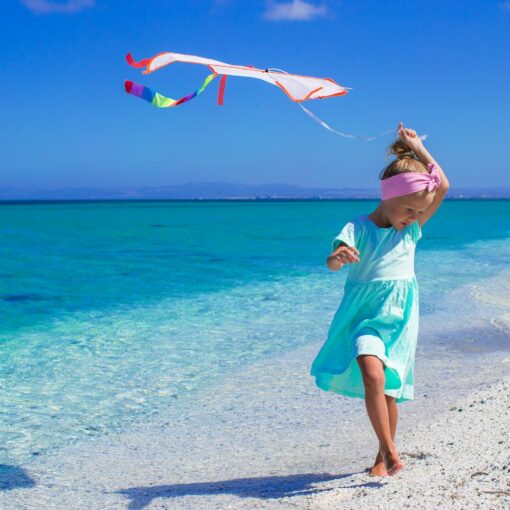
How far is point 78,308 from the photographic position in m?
9.68

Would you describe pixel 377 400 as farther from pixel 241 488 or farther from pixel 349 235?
pixel 241 488

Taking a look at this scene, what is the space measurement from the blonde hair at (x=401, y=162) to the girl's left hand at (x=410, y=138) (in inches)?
1.3

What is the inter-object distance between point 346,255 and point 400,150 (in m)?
0.68

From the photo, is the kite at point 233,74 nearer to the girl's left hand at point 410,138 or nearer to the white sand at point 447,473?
the girl's left hand at point 410,138

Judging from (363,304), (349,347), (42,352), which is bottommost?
(42,352)

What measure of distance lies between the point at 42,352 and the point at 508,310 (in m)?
5.40

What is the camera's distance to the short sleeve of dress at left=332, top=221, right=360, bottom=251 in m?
3.10

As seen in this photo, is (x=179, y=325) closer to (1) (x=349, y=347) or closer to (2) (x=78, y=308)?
(2) (x=78, y=308)

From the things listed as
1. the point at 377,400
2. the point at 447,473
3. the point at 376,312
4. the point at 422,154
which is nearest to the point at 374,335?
the point at 376,312

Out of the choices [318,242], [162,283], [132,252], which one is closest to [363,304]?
Answer: [162,283]

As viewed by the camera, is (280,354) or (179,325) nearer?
(280,354)

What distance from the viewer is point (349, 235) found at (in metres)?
3.14

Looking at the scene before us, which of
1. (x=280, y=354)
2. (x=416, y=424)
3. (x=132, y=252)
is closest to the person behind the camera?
(x=416, y=424)

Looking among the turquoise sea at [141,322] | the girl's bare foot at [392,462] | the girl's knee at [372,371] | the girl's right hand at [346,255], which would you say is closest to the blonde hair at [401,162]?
the girl's right hand at [346,255]
